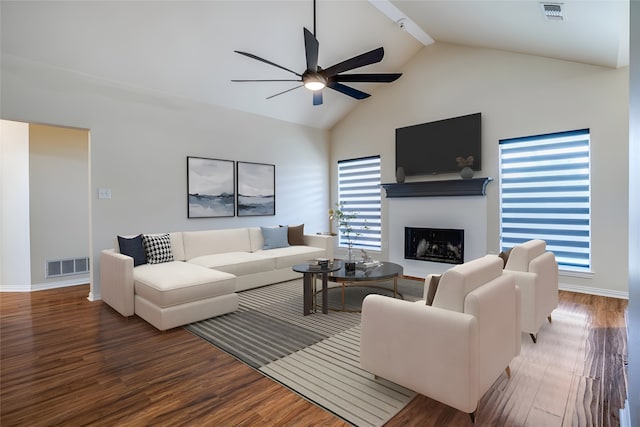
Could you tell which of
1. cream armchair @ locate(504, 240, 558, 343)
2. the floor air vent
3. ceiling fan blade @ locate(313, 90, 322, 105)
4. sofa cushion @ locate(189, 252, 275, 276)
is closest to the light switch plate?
sofa cushion @ locate(189, 252, 275, 276)

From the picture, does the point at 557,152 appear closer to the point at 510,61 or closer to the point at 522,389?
the point at 510,61

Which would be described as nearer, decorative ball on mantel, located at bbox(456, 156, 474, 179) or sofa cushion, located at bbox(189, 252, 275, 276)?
sofa cushion, located at bbox(189, 252, 275, 276)

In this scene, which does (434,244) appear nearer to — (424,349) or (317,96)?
(317,96)

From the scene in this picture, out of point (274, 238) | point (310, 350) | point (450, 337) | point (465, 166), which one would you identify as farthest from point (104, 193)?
point (465, 166)

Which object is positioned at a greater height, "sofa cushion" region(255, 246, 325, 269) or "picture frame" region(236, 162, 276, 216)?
"picture frame" region(236, 162, 276, 216)

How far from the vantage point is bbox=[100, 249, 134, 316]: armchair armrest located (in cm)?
348

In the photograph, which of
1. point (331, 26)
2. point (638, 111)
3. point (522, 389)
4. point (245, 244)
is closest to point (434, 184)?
point (331, 26)

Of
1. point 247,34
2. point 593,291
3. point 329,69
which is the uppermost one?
point 247,34

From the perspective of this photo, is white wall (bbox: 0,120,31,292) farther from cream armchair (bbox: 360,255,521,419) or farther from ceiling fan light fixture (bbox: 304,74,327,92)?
cream armchair (bbox: 360,255,521,419)

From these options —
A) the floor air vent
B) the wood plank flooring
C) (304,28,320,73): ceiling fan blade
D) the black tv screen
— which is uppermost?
(304,28,320,73): ceiling fan blade

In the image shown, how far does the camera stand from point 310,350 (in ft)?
8.85

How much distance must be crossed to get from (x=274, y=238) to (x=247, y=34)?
10.1ft

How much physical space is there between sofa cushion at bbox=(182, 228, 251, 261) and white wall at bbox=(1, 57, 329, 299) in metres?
0.49

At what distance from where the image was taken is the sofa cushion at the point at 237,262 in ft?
14.0
